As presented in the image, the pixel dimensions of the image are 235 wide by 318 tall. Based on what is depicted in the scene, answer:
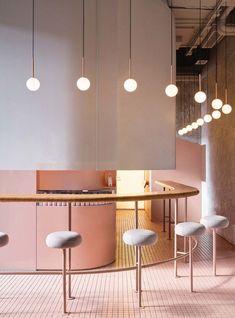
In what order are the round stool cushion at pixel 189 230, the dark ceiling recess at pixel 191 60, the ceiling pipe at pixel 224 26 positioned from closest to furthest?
the round stool cushion at pixel 189 230 < the ceiling pipe at pixel 224 26 < the dark ceiling recess at pixel 191 60

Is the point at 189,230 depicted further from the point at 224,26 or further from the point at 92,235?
the point at 224,26

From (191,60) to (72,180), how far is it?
14.4 feet

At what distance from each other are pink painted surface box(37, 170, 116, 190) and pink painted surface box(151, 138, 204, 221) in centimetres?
279

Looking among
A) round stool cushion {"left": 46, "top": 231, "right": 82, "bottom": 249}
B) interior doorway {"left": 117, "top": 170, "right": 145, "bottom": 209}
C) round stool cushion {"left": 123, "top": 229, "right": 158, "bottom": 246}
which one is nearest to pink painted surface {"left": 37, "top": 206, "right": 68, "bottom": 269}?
round stool cushion {"left": 46, "top": 231, "right": 82, "bottom": 249}

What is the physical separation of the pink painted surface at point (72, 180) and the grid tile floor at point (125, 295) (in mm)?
1813

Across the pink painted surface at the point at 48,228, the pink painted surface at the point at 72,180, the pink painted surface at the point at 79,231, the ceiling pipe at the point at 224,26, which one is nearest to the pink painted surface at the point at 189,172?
the pink painted surface at the point at 72,180

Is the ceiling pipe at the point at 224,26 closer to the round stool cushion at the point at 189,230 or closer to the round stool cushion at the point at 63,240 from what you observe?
the round stool cushion at the point at 189,230

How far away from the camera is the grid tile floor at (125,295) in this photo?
12.0 ft

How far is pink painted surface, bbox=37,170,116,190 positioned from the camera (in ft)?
20.2

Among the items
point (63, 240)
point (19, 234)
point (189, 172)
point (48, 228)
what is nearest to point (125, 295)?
point (63, 240)

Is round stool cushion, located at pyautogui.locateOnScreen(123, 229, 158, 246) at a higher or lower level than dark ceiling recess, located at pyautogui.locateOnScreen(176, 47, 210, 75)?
lower

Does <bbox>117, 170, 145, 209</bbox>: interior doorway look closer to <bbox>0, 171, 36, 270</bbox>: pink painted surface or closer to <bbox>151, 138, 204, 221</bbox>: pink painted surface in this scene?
<bbox>151, 138, 204, 221</bbox>: pink painted surface

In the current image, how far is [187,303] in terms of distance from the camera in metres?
3.88

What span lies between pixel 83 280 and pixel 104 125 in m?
2.23
